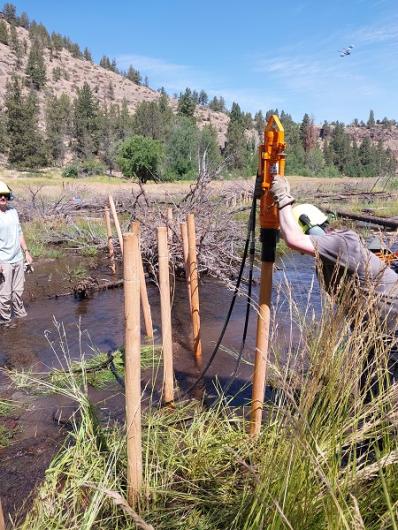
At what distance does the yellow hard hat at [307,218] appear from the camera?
2.84m

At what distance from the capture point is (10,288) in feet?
19.5

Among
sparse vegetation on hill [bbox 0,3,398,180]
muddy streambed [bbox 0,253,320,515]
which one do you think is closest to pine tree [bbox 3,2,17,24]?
sparse vegetation on hill [bbox 0,3,398,180]

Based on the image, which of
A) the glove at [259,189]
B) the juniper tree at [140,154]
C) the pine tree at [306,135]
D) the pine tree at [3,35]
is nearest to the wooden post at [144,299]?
the glove at [259,189]

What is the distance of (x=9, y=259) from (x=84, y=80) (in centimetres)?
11865

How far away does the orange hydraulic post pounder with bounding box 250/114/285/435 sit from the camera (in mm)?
2514

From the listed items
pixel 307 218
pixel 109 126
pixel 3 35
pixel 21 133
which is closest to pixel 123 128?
pixel 109 126

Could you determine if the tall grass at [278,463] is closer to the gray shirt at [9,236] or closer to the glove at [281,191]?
the glove at [281,191]

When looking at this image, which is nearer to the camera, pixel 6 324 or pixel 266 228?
pixel 266 228

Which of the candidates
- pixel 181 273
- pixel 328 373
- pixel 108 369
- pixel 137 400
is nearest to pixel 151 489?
pixel 137 400

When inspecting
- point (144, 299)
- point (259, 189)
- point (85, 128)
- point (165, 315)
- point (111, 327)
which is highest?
point (85, 128)

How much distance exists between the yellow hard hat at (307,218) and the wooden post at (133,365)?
117 cm

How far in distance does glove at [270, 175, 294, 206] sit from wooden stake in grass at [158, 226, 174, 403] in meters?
1.23

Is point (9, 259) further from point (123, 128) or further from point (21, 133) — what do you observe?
point (123, 128)

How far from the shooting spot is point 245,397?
160 inches
